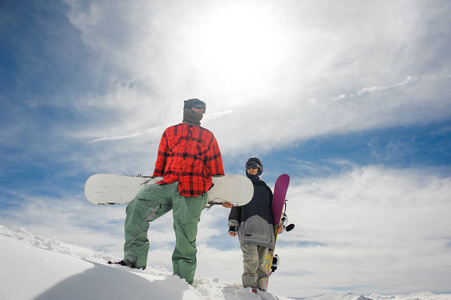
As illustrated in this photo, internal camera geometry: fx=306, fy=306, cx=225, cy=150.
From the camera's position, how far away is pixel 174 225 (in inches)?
150

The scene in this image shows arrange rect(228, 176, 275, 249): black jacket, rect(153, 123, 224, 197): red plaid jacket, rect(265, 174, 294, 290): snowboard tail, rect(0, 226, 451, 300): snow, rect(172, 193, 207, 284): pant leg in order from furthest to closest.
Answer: rect(265, 174, 294, 290): snowboard tail, rect(228, 176, 275, 249): black jacket, rect(153, 123, 224, 197): red plaid jacket, rect(172, 193, 207, 284): pant leg, rect(0, 226, 451, 300): snow

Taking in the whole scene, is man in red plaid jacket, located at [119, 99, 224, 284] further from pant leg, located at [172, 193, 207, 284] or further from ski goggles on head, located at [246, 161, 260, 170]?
ski goggles on head, located at [246, 161, 260, 170]

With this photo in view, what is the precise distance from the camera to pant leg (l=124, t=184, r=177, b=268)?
145 inches

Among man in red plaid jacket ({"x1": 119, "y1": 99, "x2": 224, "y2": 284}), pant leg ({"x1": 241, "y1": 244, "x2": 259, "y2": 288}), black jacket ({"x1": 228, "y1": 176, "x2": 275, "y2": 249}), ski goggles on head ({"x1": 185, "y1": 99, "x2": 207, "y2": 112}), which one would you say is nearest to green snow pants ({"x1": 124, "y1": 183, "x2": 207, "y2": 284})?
man in red plaid jacket ({"x1": 119, "y1": 99, "x2": 224, "y2": 284})

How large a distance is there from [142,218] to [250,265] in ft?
6.81

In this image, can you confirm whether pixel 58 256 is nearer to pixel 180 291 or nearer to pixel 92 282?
pixel 92 282

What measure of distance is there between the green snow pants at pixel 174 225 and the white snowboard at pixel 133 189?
2.20 feet

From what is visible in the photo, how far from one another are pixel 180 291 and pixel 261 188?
10.1ft

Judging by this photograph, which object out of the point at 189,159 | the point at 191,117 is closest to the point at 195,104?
the point at 191,117

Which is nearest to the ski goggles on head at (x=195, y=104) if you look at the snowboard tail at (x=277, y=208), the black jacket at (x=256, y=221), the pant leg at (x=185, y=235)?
the pant leg at (x=185, y=235)

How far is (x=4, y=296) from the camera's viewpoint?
1526 millimetres

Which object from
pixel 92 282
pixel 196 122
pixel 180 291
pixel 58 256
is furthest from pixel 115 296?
pixel 196 122

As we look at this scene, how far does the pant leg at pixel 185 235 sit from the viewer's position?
12.0 feet

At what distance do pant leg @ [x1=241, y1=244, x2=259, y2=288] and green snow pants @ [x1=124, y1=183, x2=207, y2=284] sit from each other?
4.67 feet
